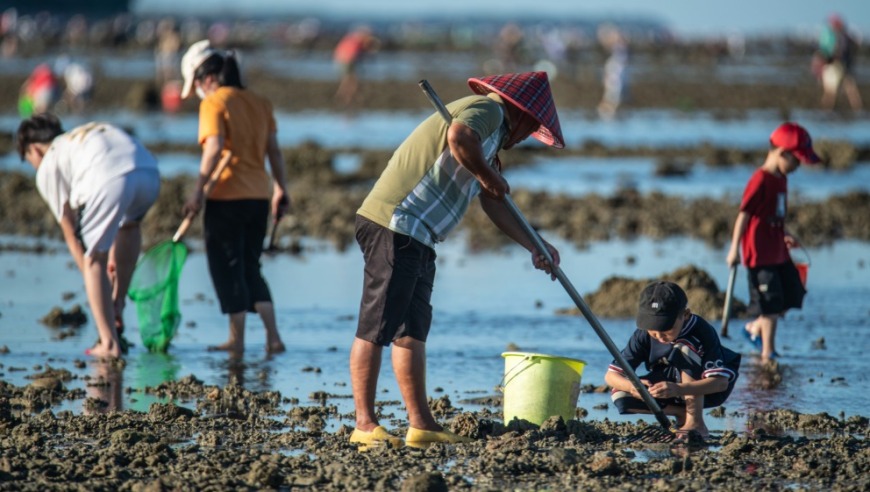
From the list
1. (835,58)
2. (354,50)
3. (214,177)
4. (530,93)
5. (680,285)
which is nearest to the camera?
(530,93)

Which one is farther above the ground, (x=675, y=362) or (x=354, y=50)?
(x=354, y=50)

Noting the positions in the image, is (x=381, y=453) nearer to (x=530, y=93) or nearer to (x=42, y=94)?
(x=530, y=93)

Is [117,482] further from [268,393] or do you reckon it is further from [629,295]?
[629,295]

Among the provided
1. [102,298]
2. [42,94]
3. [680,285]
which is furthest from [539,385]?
[42,94]

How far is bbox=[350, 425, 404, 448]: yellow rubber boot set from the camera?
614cm

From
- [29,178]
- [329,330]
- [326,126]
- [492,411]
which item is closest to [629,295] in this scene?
[329,330]

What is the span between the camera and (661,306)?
20.4 feet

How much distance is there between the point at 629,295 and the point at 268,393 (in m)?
3.47

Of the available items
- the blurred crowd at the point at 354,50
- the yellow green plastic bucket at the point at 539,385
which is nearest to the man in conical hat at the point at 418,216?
the yellow green plastic bucket at the point at 539,385

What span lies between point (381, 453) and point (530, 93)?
5.63ft

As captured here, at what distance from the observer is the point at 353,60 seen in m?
35.0

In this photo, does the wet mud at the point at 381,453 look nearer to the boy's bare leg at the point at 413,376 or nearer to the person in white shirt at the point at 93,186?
the boy's bare leg at the point at 413,376

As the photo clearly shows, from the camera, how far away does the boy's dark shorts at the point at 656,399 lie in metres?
6.54

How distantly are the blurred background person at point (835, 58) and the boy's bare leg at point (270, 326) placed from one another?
23.5 m
